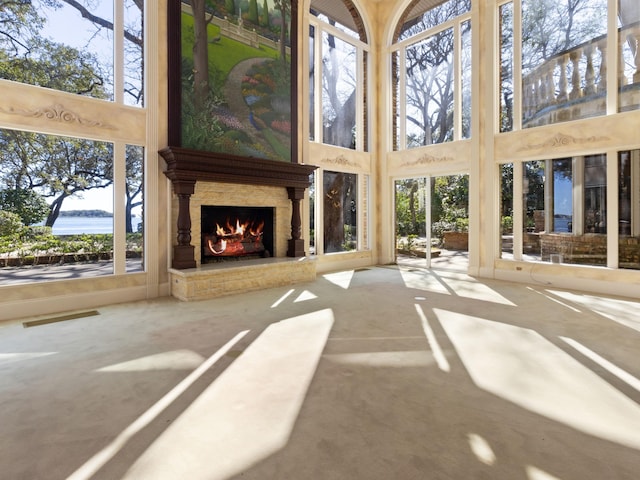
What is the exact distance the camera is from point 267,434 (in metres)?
2.00

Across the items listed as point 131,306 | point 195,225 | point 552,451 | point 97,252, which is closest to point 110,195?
point 97,252

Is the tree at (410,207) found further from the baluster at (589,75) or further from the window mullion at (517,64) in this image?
the baluster at (589,75)

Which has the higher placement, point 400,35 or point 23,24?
point 400,35

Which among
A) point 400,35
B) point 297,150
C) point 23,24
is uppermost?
point 400,35

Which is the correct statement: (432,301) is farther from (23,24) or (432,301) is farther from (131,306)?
(23,24)

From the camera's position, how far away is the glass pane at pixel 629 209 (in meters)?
5.56

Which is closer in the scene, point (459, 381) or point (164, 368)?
point (459, 381)

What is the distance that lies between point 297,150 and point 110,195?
346 cm

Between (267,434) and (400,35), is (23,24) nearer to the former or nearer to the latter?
(267,434)

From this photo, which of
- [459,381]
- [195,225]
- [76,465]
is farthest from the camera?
[195,225]

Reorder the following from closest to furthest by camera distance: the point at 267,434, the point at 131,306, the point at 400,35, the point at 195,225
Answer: the point at 267,434 < the point at 131,306 < the point at 195,225 < the point at 400,35

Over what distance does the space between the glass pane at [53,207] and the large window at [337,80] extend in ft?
14.1

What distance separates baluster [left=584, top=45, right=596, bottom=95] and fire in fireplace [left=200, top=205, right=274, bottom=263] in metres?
5.83

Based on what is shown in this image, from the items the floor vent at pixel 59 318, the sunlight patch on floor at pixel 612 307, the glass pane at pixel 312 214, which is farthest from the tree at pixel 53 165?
the sunlight patch on floor at pixel 612 307
